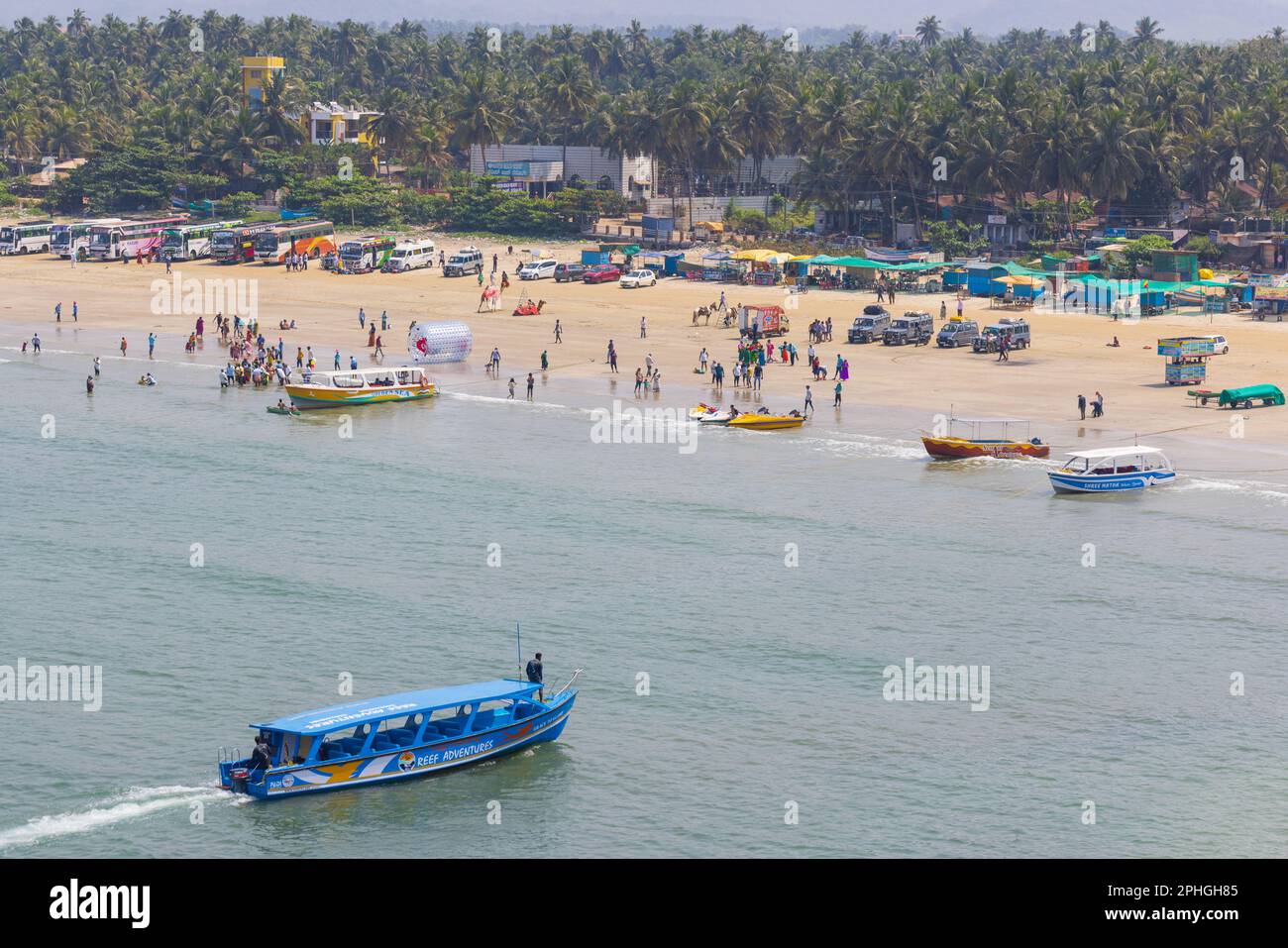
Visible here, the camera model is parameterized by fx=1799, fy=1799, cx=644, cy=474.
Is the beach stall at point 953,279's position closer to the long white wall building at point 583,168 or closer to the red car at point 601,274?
the red car at point 601,274

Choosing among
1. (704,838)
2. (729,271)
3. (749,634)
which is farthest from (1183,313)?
(704,838)

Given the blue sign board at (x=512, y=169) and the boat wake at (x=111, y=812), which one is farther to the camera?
the blue sign board at (x=512, y=169)

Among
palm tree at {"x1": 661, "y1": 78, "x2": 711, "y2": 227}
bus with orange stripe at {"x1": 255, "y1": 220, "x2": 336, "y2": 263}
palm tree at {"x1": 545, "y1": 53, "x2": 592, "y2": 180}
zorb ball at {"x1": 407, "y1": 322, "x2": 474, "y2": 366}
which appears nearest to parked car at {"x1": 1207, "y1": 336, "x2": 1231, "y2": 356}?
zorb ball at {"x1": 407, "y1": 322, "x2": 474, "y2": 366}

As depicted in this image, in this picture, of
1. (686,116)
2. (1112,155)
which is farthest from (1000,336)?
(686,116)

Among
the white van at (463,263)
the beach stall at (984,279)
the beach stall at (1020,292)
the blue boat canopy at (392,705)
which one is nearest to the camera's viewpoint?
the blue boat canopy at (392,705)

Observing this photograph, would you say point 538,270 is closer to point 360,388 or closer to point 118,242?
point 118,242

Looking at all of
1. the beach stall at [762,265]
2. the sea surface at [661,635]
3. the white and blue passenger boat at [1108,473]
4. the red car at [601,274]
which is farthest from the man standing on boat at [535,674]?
the red car at [601,274]
